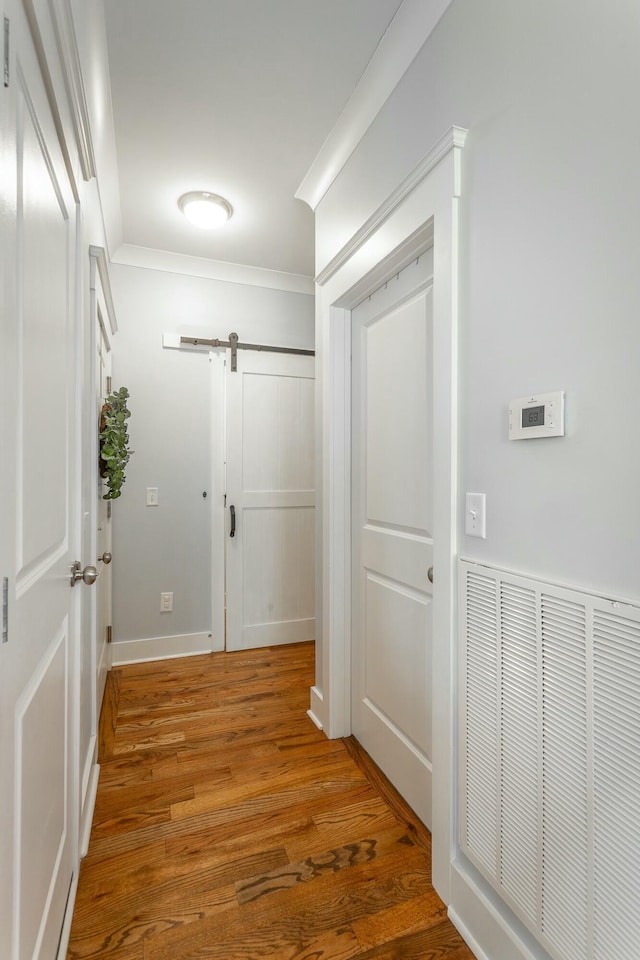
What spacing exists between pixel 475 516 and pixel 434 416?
1.09 ft

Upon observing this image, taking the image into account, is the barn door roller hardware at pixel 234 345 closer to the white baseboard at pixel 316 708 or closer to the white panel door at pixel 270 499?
the white panel door at pixel 270 499

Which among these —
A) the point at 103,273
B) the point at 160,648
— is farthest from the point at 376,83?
the point at 160,648

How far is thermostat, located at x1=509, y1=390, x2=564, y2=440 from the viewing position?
1005 mm

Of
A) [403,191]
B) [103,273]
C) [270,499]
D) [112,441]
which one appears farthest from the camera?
[270,499]

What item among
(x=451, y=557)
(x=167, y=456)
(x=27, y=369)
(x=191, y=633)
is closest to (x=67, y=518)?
(x=27, y=369)

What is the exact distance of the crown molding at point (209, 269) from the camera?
3021mm

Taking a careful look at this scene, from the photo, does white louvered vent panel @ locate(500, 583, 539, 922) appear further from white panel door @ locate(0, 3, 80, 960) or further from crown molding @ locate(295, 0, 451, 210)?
crown molding @ locate(295, 0, 451, 210)

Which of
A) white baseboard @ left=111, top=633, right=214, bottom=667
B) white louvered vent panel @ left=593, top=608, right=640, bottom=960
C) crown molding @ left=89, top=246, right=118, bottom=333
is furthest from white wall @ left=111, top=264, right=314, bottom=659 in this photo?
white louvered vent panel @ left=593, top=608, right=640, bottom=960

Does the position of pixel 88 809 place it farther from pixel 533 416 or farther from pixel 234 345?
pixel 234 345

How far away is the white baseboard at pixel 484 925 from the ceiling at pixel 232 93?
2.53 meters

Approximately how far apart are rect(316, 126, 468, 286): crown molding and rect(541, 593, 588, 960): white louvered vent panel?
114cm

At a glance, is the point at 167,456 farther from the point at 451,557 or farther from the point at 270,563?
the point at 451,557

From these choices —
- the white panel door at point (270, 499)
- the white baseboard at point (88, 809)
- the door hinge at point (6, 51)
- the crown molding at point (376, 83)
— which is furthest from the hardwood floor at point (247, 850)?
the crown molding at point (376, 83)

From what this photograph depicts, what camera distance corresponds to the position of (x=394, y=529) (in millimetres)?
1858
